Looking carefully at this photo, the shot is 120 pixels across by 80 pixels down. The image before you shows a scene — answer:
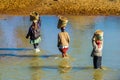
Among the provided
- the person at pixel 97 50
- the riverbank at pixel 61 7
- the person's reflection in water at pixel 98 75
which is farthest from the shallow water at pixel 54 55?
the riverbank at pixel 61 7

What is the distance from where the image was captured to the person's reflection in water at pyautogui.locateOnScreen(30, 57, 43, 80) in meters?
12.6

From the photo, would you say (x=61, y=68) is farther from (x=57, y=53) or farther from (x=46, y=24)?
(x=46, y=24)

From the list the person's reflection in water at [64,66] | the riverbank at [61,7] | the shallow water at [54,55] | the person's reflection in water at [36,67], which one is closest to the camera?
the person's reflection in water at [36,67]

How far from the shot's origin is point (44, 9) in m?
27.4

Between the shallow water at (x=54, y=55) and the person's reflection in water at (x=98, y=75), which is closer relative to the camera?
the person's reflection in water at (x=98, y=75)

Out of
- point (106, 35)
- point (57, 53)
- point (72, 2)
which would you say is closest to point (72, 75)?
Result: point (57, 53)

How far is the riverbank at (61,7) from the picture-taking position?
86.7ft

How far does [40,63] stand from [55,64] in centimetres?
54

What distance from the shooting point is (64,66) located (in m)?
13.6

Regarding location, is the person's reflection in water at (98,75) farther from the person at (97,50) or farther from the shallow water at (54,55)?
the person at (97,50)

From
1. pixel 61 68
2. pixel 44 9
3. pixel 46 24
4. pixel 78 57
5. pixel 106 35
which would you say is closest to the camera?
pixel 61 68

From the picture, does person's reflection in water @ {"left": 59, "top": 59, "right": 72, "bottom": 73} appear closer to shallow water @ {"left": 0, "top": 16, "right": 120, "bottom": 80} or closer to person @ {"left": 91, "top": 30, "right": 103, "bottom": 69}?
shallow water @ {"left": 0, "top": 16, "right": 120, "bottom": 80}

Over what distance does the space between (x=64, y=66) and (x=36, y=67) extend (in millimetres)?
919

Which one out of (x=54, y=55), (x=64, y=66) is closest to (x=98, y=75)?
(x=64, y=66)
